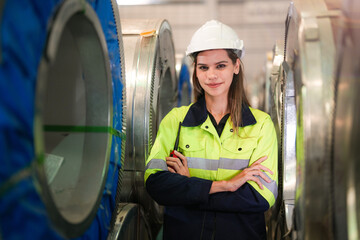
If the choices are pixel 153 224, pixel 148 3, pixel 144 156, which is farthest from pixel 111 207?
pixel 148 3

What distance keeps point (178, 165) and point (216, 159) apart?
161 millimetres

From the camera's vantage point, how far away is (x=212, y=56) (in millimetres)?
1604

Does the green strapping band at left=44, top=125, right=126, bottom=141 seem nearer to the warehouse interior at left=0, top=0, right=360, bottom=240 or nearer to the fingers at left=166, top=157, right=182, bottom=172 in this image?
the warehouse interior at left=0, top=0, right=360, bottom=240

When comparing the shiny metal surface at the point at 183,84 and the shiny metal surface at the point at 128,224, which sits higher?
the shiny metal surface at the point at 183,84

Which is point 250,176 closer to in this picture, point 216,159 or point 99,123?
point 216,159

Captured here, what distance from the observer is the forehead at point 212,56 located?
1.60 m

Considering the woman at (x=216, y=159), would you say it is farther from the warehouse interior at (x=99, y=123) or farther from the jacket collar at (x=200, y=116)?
the warehouse interior at (x=99, y=123)

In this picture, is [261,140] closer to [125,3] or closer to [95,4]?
[95,4]

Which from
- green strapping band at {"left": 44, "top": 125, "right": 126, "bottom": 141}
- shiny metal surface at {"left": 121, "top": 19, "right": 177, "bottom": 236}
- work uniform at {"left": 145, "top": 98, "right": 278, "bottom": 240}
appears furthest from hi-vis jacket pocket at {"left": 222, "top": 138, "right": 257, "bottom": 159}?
shiny metal surface at {"left": 121, "top": 19, "right": 177, "bottom": 236}

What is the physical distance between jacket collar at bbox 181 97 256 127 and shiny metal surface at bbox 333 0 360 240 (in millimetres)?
565

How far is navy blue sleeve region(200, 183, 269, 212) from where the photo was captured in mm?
1423

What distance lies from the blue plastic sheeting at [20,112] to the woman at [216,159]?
647mm

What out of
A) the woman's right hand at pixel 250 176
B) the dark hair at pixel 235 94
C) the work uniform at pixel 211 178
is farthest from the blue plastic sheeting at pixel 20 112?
the dark hair at pixel 235 94

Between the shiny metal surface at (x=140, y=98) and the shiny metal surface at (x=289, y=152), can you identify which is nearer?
the shiny metal surface at (x=289, y=152)
